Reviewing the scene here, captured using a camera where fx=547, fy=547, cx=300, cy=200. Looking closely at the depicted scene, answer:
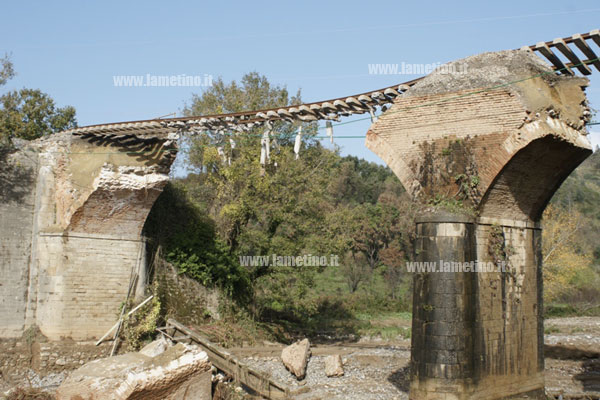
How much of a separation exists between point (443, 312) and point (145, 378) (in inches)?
190

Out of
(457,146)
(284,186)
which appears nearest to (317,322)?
(284,186)

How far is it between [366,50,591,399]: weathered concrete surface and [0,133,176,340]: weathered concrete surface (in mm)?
6182

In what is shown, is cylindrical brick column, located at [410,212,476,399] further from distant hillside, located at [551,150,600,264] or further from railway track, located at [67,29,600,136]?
distant hillside, located at [551,150,600,264]

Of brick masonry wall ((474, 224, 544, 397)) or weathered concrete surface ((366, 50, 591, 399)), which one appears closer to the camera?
weathered concrete surface ((366, 50, 591, 399))

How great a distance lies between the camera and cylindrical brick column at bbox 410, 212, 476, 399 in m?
8.02

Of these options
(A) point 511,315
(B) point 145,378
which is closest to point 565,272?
(A) point 511,315

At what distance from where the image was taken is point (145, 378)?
8.80 meters

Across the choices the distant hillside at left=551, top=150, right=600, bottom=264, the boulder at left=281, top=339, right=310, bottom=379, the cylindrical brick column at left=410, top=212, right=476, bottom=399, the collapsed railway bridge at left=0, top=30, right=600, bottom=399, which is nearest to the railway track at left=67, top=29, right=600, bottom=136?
the collapsed railway bridge at left=0, top=30, right=600, bottom=399

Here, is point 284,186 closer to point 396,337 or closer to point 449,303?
point 396,337

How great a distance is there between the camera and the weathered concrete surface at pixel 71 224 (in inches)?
478

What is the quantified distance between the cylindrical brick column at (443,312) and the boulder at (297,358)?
4389mm

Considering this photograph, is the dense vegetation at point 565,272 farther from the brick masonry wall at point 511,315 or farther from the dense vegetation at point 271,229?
the brick masonry wall at point 511,315

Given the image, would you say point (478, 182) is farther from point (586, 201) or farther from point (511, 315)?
point (586, 201)

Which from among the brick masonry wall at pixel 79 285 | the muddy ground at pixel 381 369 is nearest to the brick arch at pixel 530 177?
the muddy ground at pixel 381 369
